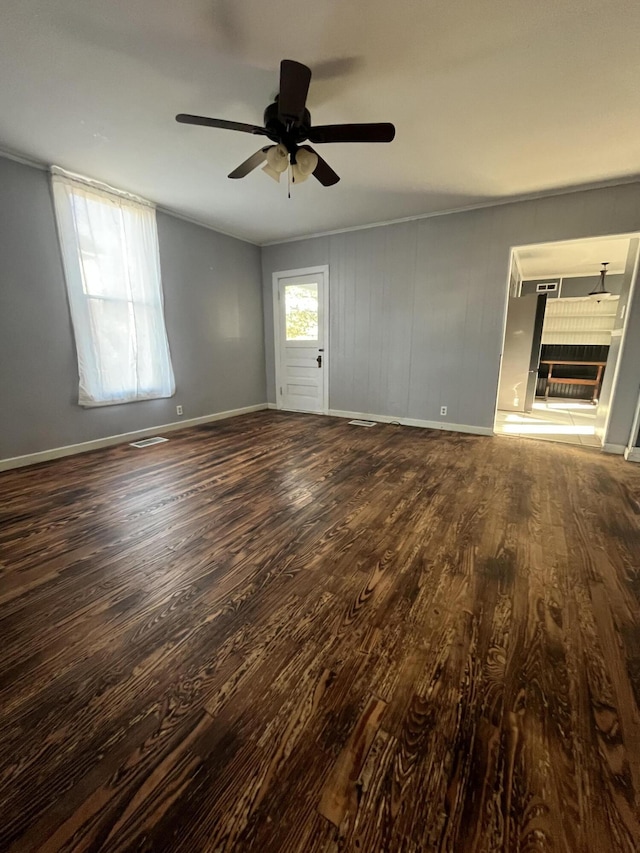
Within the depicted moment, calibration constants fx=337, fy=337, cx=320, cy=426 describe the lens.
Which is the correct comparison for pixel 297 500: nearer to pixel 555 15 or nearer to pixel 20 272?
pixel 555 15

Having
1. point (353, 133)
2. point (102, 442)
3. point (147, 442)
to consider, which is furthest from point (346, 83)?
point (102, 442)

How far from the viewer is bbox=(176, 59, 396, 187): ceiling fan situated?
5.90ft

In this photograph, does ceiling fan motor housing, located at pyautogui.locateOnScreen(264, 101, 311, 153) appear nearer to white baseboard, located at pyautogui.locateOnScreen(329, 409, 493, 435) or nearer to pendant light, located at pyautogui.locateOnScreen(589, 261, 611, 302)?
white baseboard, located at pyautogui.locateOnScreen(329, 409, 493, 435)

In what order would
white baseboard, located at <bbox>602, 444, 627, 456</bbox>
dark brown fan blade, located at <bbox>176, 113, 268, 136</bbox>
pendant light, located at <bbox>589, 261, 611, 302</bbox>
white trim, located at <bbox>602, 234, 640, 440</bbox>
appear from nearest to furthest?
1. dark brown fan blade, located at <bbox>176, 113, 268, 136</bbox>
2. white trim, located at <bbox>602, 234, 640, 440</bbox>
3. white baseboard, located at <bbox>602, 444, 627, 456</bbox>
4. pendant light, located at <bbox>589, 261, 611, 302</bbox>

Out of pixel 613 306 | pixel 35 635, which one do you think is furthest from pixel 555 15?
pixel 613 306

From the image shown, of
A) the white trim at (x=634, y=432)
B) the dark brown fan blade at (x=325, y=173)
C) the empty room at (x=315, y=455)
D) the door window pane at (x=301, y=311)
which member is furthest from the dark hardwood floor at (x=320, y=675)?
the door window pane at (x=301, y=311)

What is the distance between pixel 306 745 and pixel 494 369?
4.27 metres

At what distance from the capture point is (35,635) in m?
1.35

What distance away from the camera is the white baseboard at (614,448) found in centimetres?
370

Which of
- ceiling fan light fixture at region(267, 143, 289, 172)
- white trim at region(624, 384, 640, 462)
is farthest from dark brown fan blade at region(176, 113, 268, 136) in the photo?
white trim at region(624, 384, 640, 462)

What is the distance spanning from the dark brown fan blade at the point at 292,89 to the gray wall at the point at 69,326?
266cm

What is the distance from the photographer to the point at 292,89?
1.80m

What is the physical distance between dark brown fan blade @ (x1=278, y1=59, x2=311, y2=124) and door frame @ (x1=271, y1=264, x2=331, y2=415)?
314 cm

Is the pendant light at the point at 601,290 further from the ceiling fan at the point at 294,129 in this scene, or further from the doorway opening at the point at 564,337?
the ceiling fan at the point at 294,129
